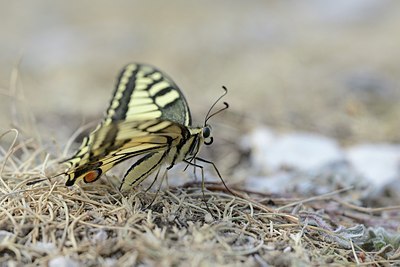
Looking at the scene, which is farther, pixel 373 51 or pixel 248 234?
pixel 373 51

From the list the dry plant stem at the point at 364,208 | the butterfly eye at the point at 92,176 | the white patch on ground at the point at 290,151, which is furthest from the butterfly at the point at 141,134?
the white patch on ground at the point at 290,151

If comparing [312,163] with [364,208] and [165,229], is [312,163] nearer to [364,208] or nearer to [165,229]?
[364,208]

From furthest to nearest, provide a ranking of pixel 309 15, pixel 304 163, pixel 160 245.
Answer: pixel 309 15 → pixel 304 163 → pixel 160 245

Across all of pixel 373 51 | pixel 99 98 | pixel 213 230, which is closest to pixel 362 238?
pixel 213 230

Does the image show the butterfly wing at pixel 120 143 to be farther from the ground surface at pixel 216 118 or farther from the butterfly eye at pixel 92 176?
the ground surface at pixel 216 118

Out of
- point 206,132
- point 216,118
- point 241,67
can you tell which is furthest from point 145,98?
point 241,67

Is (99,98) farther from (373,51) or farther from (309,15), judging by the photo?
(309,15)
